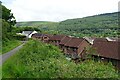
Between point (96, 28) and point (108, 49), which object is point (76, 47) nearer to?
point (108, 49)

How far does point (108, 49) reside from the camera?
26.1m

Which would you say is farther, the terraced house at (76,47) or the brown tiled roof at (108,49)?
the terraced house at (76,47)

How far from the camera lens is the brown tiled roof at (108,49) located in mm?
24497

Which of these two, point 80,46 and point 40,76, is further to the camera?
point 80,46

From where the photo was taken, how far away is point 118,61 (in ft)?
77.2

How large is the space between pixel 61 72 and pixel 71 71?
72cm

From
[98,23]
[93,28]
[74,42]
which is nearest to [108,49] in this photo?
[74,42]

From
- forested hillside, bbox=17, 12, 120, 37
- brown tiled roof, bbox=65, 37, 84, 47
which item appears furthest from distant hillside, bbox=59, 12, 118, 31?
brown tiled roof, bbox=65, 37, 84, 47

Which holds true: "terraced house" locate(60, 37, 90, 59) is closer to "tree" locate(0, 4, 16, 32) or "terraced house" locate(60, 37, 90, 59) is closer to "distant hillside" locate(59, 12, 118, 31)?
"tree" locate(0, 4, 16, 32)

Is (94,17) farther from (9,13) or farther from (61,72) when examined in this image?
(61,72)

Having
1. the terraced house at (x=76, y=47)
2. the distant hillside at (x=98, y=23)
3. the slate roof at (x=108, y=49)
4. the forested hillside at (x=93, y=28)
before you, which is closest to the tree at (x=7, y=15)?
the terraced house at (x=76, y=47)

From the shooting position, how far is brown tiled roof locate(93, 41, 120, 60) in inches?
964

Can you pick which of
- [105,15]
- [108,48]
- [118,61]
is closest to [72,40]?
[108,48]

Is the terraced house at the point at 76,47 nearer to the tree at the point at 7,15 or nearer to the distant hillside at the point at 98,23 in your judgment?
the tree at the point at 7,15
